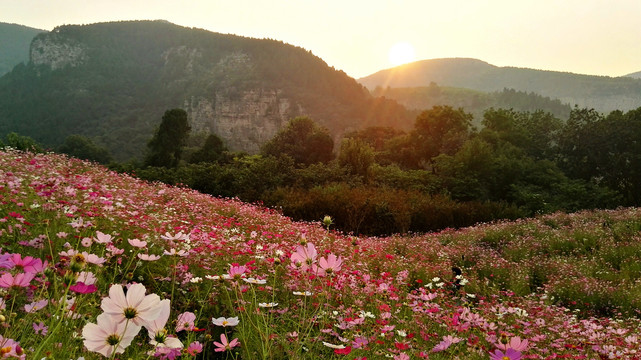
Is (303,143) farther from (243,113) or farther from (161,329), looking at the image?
(243,113)

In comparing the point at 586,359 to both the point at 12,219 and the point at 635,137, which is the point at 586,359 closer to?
the point at 12,219

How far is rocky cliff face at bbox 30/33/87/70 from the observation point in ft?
454

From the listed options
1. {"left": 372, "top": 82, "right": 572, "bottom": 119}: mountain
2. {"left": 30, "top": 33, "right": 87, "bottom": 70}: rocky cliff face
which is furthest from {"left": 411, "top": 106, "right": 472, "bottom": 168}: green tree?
{"left": 30, "top": 33, "right": 87, "bottom": 70}: rocky cliff face

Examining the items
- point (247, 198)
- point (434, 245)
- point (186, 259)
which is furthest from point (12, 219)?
point (247, 198)

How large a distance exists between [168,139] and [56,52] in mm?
138659

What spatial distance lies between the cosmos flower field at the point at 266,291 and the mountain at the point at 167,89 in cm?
8177

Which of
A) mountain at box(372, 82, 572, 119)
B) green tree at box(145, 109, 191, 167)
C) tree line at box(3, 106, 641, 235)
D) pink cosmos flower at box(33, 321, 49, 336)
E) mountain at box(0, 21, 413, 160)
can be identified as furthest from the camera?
mountain at box(372, 82, 572, 119)

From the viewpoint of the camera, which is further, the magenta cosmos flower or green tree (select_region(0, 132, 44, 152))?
green tree (select_region(0, 132, 44, 152))

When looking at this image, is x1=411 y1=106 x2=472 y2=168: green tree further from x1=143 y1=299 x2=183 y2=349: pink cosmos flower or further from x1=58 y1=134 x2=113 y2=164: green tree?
x1=58 y1=134 x2=113 y2=164: green tree

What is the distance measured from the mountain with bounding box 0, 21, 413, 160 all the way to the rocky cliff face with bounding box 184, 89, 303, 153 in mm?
328

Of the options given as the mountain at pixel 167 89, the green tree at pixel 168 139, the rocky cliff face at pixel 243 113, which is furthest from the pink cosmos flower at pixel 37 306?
the rocky cliff face at pixel 243 113

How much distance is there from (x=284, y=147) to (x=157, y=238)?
119 feet

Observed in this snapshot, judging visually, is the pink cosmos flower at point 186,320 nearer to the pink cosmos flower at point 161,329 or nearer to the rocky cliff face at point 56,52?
the pink cosmos flower at point 161,329

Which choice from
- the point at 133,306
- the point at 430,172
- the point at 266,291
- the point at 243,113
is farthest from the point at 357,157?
the point at 243,113
